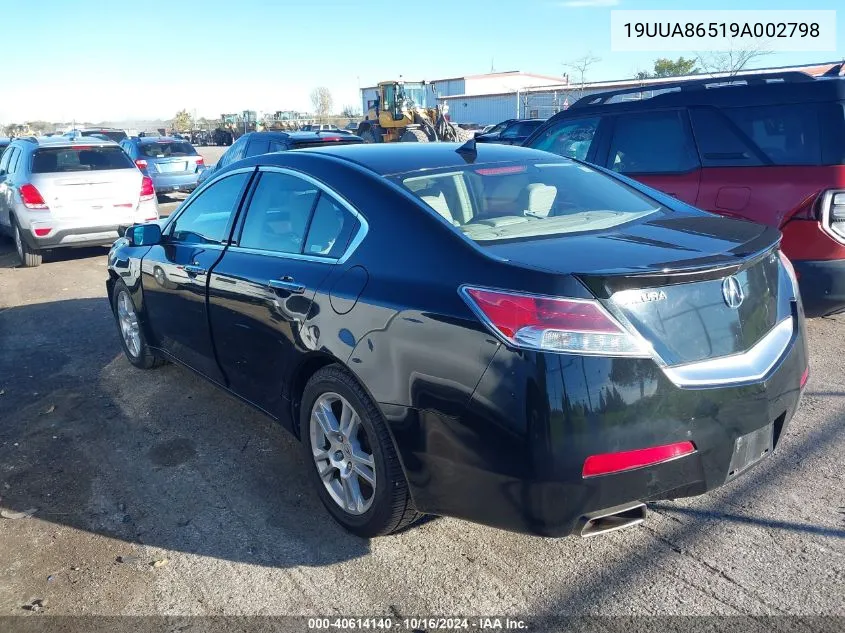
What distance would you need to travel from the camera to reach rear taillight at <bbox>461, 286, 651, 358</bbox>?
7.49ft

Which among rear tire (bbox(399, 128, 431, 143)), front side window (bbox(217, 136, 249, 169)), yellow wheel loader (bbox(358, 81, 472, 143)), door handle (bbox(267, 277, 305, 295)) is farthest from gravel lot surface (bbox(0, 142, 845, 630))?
yellow wheel loader (bbox(358, 81, 472, 143))

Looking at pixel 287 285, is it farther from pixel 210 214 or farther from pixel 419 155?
pixel 210 214

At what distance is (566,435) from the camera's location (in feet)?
7.48

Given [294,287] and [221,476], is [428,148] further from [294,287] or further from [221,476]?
[221,476]

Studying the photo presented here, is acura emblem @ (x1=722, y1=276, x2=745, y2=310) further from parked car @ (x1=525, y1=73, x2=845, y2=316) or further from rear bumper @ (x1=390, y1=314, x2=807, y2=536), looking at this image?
parked car @ (x1=525, y1=73, x2=845, y2=316)

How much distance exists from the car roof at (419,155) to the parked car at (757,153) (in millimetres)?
2194

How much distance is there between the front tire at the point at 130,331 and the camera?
204 inches

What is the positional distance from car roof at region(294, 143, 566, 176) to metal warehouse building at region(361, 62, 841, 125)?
10.2 feet

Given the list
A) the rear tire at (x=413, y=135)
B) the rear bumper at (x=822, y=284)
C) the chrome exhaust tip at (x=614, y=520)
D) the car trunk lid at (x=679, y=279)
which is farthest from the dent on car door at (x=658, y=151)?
the rear tire at (x=413, y=135)

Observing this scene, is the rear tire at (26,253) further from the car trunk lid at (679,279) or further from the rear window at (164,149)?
the car trunk lid at (679,279)

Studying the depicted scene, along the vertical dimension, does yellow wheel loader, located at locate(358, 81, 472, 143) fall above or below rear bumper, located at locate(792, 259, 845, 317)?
above

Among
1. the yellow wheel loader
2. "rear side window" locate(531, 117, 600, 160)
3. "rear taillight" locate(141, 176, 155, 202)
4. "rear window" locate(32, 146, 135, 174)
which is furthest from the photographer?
the yellow wheel loader

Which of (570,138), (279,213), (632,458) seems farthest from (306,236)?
(570,138)

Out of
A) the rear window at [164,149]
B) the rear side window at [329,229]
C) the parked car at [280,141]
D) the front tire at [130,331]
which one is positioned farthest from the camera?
the rear window at [164,149]
